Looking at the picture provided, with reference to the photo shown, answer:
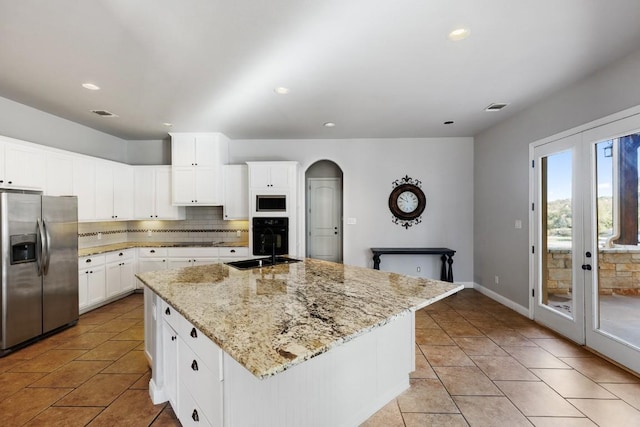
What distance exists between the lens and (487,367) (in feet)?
8.41

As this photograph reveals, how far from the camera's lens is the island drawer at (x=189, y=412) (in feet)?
4.89

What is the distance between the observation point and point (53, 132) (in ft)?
13.1

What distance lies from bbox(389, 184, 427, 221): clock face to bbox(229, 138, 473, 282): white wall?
11 cm

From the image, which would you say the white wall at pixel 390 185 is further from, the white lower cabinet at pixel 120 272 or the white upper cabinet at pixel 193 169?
the white lower cabinet at pixel 120 272

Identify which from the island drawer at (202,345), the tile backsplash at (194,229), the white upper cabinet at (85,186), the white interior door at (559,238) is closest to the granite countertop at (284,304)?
the island drawer at (202,345)

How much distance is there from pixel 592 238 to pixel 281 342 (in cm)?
330

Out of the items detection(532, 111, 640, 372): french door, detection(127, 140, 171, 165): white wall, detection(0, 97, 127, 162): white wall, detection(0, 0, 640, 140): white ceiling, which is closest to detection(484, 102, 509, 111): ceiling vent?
detection(0, 0, 640, 140): white ceiling

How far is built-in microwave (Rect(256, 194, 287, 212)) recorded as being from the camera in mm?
4797

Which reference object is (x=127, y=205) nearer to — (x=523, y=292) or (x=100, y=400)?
(x=100, y=400)

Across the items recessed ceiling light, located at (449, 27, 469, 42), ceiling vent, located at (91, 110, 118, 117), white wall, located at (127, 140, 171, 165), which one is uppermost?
ceiling vent, located at (91, 110, 118, 117)

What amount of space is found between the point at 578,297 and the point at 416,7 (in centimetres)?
319

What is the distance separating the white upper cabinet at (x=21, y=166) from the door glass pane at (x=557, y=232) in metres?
5.90

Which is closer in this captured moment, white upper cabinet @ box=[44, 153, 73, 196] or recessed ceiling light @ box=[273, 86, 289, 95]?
recessed ceiling light @ box=[273, 86, 289, 95]

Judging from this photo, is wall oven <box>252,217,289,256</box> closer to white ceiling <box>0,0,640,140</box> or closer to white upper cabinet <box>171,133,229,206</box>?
white upper cabinet <box>171,133,229,206</box>
